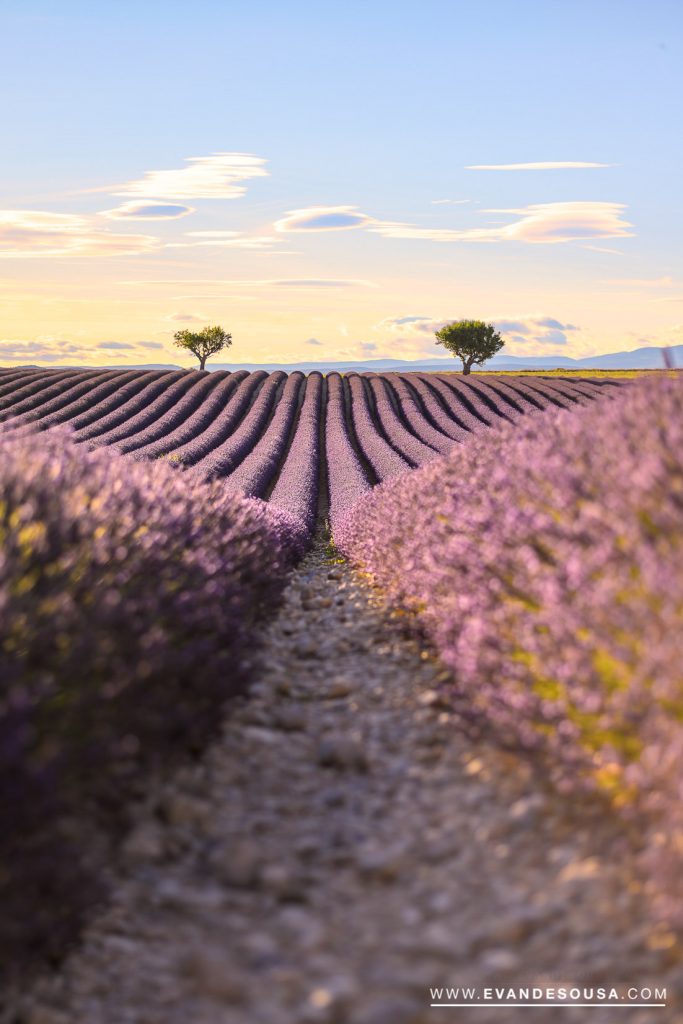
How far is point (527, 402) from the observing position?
124 ft

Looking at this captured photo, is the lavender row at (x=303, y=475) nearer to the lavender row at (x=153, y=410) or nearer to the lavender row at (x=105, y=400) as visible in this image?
the lavender row at (x=153, y=410)

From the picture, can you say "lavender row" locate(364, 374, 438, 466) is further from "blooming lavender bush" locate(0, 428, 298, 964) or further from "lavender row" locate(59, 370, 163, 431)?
"blooming lavender bush" locate(0, 428, 298, 964)

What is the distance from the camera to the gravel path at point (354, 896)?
10.2 ft

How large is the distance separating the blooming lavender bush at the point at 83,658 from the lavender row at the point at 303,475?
7.43 meters

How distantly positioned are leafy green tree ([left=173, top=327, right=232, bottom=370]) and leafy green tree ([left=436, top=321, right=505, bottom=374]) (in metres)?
17.2

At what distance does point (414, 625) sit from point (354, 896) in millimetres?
3756

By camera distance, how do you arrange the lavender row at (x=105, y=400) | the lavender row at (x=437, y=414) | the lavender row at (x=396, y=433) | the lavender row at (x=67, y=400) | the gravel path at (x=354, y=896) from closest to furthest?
the gravel path at (x=354, y=896) → the lavender row at (x=396, y=433) → the lavender row at (x=437, y=414) → the lavender row at (x=67, y=400) → the lavender row at (x=105, y=400)

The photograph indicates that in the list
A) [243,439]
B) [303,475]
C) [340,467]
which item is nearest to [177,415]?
[243,439]

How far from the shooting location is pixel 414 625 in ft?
24.2

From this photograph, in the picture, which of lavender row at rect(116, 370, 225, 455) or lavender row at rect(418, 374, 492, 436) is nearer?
lavender row at rect(116, 370, 225, 455)

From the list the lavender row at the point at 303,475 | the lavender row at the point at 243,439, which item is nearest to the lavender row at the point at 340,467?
the lavender row at the point at 303,475

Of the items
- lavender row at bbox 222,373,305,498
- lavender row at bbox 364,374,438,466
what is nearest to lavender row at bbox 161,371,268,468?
lavender row at bbox 222,373,305,498

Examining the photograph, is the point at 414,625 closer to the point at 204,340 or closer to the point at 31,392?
the point at 31,392

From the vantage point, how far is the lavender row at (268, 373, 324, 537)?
1529cm
